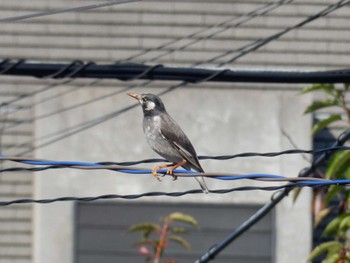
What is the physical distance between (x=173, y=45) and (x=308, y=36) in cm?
142

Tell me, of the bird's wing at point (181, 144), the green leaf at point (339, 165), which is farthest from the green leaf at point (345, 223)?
the bird's wing at point (181, 144)

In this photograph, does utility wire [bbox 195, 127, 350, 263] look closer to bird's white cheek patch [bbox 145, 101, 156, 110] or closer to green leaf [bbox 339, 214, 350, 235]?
green leaf [bbox 339, 214, 350, 235]

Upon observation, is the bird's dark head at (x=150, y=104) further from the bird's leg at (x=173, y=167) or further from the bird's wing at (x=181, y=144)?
the bird's leg at (x=173, y=167)

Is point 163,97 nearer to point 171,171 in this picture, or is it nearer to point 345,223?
point 345,223

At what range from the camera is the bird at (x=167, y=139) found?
8109mm

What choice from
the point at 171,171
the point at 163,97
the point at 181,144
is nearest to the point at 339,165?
the point at 181,144

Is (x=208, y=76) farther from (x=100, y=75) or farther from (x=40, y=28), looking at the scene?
(x=40, y=28)

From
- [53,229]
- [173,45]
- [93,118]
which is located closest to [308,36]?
[173,45]

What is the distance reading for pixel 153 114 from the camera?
8.40m

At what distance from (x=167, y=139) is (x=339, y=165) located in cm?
109

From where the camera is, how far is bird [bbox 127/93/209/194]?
8.11 meters

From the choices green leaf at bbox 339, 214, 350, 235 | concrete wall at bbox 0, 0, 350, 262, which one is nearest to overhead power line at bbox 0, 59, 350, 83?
green leaf at bbox 339, 214, 350, 235

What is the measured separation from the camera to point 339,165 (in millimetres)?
8391

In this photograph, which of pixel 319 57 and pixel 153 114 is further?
pixel 319 57
